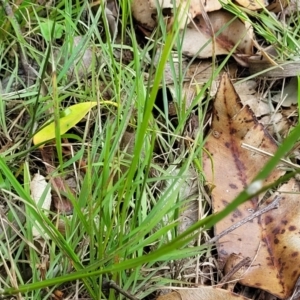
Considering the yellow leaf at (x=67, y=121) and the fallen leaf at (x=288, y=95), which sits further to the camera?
the fallen leaf at (x=288, y=95)

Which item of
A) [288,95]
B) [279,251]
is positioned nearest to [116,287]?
[279,251]

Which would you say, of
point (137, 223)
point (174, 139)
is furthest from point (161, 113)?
point (137, 223)

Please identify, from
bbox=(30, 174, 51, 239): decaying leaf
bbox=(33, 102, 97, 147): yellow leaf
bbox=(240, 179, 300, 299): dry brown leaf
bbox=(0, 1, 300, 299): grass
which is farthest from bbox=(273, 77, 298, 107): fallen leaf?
bbox=(30, 174, 51, 239): decaying leaf

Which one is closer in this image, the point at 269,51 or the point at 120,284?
the point at 120,284

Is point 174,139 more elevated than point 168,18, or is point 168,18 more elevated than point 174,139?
point 168,18

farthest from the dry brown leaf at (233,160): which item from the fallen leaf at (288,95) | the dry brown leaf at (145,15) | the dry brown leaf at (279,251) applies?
the dry brown leaf at (145,15)

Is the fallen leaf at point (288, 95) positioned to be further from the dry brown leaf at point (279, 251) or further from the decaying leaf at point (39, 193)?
the decaying leaf at point (39, 193)

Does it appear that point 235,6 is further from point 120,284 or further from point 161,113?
point 120,284
